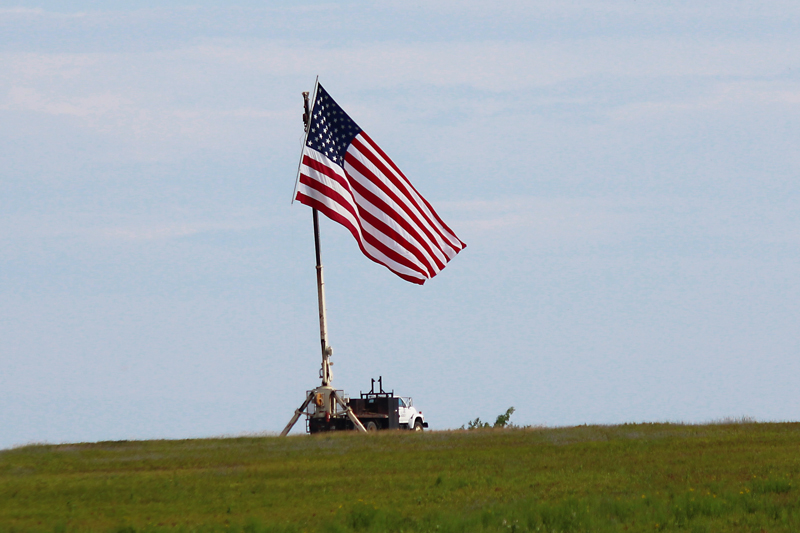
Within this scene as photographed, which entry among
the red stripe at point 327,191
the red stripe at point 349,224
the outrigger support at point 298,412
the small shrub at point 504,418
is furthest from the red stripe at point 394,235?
the small shrub at point 504,418

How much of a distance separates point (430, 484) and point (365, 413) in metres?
18.5

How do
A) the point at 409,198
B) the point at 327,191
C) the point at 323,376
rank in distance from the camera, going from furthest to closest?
the point at 323,376 → the point at 409,198 → the point at 327,191

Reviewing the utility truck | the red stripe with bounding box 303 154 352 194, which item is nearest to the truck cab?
the utility truck

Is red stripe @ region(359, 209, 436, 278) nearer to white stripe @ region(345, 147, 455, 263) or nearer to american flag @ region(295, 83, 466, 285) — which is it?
american flag @ region(295, 83, 466, 285)

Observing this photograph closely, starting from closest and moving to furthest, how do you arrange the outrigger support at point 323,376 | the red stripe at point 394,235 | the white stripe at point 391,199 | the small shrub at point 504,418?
1. the red stripe at point 394,235
2. the white stripe at point 391,199
3. the outrigger support at point 323,376
4. the small shrub at point 504,418

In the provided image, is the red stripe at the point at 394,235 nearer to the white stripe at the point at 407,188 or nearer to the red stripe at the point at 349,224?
the red stripe at the point at 349,224

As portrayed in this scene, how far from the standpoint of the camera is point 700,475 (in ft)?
76.6

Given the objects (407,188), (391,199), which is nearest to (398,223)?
(391,199)

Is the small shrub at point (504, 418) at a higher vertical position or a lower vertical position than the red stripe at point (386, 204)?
lower

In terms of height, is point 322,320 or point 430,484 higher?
point 322,320

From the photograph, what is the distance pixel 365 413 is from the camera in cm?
4191

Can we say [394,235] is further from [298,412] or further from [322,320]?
[298,412]

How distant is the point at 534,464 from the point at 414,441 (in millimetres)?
7283

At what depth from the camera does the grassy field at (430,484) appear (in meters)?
19.5
